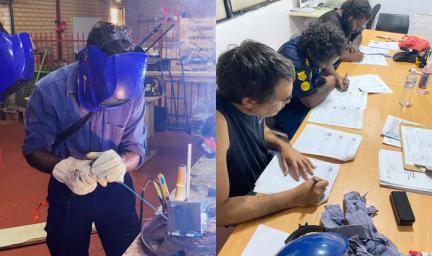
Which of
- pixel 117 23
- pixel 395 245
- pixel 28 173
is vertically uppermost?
pixel 117 23

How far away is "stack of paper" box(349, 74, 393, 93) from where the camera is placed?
88.0 inches

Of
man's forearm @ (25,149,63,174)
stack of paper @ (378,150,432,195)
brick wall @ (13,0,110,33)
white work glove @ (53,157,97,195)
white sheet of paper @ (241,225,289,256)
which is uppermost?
brick wall @ (13,0,110,33)

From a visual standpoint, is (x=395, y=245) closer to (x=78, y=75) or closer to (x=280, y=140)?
(x=280, y=140)

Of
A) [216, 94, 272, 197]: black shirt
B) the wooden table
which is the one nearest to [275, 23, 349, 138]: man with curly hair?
the wooden table

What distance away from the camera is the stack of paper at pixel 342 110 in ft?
5.75

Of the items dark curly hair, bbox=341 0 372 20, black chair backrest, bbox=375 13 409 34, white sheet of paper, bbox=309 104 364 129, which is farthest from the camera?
black chair backrest, bbox=375 13 409 34

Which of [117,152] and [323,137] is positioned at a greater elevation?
[117,152]

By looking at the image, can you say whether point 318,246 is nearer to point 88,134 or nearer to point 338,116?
point 88,134

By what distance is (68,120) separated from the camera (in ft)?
1.95

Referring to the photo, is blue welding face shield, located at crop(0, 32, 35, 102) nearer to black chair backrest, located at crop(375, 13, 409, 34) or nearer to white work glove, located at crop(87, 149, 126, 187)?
white work glove, located at crop(87, 149, 126, 187)

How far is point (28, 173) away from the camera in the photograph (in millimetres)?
589

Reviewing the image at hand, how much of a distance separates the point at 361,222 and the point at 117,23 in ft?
2.68

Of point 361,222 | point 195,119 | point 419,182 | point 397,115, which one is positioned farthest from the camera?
point 397,115

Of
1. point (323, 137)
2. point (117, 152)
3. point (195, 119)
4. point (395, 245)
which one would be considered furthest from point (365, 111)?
point (117, 152)
